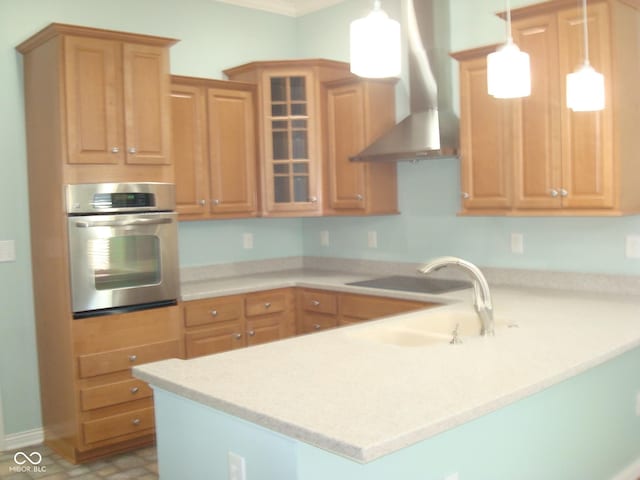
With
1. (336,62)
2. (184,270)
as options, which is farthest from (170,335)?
(336,62)

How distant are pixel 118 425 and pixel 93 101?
5.86 feet

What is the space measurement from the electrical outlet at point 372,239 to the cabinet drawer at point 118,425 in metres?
1.98

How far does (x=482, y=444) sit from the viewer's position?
2049 millimetres

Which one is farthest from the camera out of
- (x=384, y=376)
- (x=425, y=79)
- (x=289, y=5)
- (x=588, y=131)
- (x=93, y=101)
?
(x=289, y=5)

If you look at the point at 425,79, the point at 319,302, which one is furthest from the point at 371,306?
the point at 425,79

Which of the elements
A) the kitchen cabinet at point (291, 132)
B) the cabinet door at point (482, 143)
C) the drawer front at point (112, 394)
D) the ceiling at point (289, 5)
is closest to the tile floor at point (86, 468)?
the drawer front at point (112, 394)

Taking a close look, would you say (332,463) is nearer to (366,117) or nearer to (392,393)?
(392,393)

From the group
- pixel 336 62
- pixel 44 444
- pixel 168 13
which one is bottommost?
pixel 44 444

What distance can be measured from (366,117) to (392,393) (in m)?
2.92

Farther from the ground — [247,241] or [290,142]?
[290,142]

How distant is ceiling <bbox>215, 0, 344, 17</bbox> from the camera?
508 centimetres

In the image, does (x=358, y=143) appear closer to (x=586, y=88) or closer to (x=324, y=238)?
(x=324, y=238)

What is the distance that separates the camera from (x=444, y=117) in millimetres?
4070

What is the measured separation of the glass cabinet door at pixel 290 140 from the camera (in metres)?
4.64
